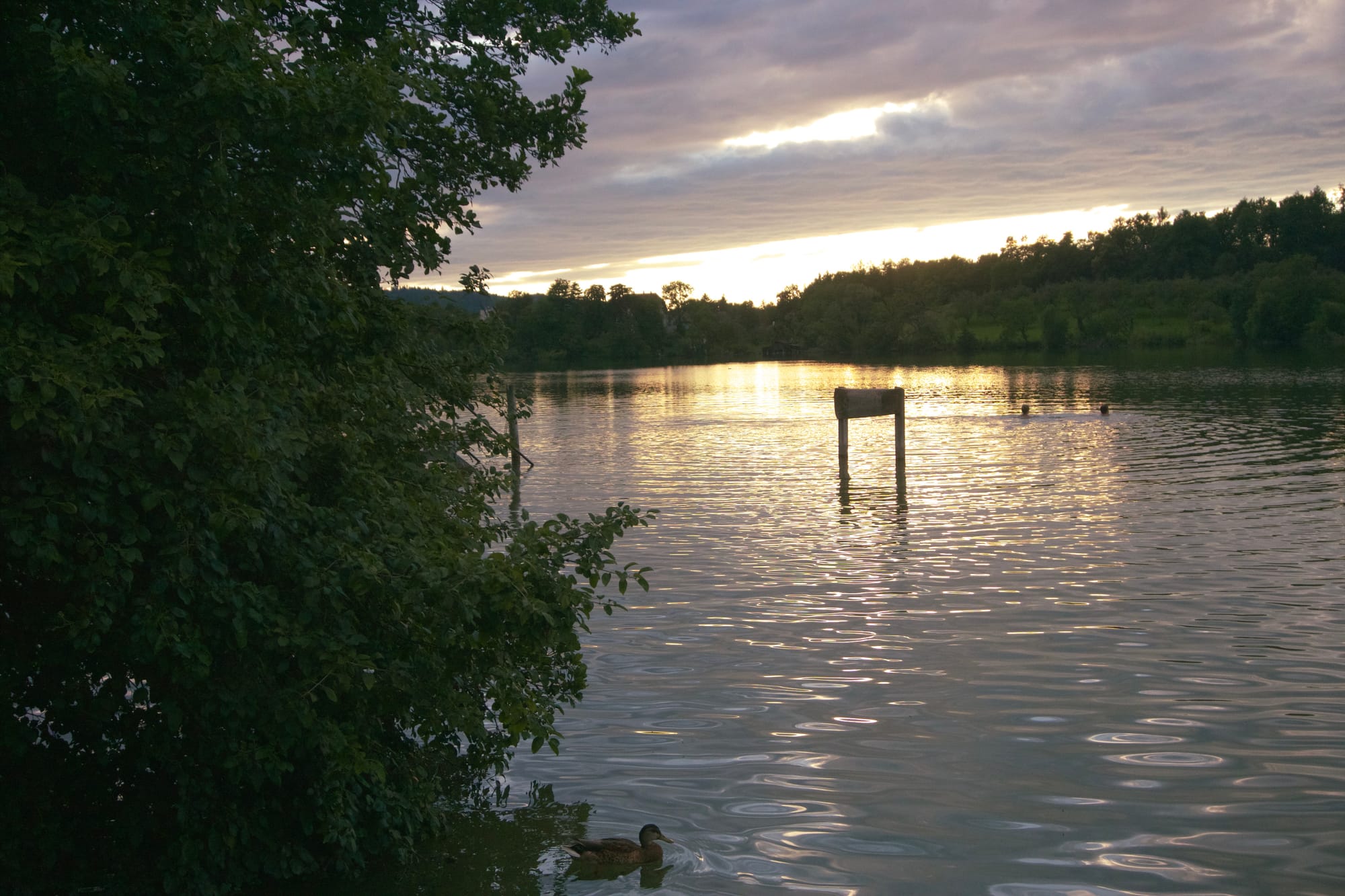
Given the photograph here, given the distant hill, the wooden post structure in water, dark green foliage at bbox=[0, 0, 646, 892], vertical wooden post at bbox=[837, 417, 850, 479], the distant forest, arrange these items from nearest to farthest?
dark green foliage at bbox=[0, 0, 646, 892] → the distant hill → the wooden post structure in water → vertical wooden post at bbox=[837, 417, 850, 479] → the distant forest

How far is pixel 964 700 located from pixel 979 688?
381 mm

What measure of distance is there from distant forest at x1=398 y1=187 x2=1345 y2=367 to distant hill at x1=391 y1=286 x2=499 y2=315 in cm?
12674

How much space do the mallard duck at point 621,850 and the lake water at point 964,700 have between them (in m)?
0.12

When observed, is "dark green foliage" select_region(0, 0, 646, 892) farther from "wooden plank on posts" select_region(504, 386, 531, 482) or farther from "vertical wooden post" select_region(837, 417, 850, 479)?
"vertical wooden post" select_region(837, 417, 850, 479)

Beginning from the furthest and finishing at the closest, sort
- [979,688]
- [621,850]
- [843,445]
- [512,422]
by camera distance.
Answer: [512,422], [843,445], [979,688], [621,850]

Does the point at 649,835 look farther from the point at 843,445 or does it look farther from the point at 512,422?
the point at 512,422

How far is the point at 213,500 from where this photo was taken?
5391mm

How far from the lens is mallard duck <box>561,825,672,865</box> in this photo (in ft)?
22.4

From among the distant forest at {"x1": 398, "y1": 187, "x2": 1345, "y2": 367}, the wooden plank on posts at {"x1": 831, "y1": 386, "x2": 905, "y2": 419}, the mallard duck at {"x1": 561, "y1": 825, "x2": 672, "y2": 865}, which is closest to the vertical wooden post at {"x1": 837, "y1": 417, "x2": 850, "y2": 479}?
the wooden plank on posts at {"x1": 831, "y1": 386, "x2": 905, "y2": 419}

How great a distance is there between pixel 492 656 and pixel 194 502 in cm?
198

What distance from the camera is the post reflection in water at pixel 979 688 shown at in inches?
276

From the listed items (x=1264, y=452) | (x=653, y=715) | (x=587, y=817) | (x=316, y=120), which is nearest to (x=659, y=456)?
(x=1264, y=452)

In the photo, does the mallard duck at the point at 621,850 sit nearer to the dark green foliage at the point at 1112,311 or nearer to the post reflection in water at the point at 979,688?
the post reflection in water at the point at 979,688

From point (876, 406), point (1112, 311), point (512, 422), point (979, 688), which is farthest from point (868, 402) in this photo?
point (1112, 311)
